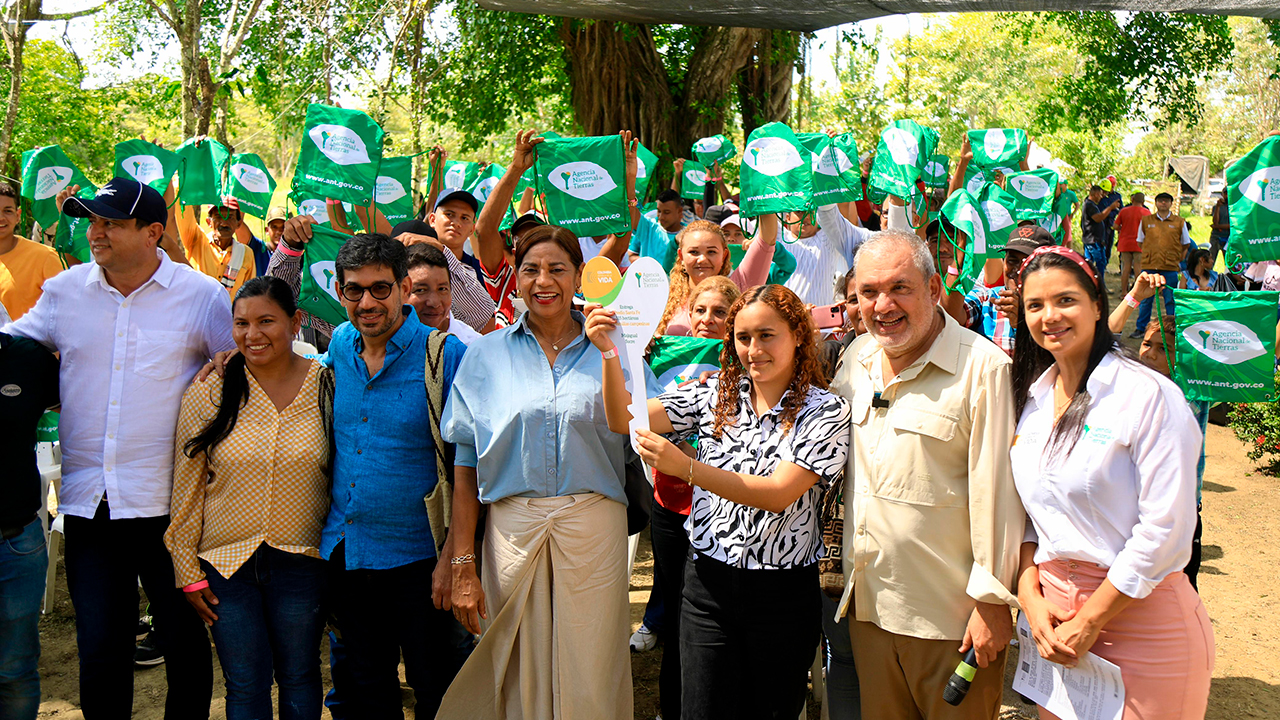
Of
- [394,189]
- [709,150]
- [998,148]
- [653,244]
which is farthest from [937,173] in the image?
[394,189]

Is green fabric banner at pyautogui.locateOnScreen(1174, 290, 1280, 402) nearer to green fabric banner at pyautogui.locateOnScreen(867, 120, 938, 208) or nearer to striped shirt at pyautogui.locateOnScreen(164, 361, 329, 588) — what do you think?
green fabric banner at pyautogui.locateOnScreen(867, 120, 938, 208)

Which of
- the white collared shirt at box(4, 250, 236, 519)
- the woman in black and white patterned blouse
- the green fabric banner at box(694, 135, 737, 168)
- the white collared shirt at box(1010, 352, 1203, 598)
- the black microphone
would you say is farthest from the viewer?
the green fabric banner at box(694, 135, 737, 168)

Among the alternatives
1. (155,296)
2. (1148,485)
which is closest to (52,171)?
(155,296)

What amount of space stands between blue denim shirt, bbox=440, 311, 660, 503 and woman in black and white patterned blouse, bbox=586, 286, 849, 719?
6.8 inches

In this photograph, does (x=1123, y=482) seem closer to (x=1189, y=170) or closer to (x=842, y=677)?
(x=842, y=677)

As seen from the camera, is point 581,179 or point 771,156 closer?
point 581,179

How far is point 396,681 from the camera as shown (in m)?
3.12

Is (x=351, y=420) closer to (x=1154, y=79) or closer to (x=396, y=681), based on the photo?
(x=396, y=681)

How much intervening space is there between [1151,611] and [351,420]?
228 centimetres

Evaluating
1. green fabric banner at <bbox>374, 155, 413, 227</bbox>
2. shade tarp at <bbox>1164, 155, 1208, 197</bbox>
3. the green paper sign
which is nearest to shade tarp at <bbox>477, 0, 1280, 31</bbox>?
the green paper sign

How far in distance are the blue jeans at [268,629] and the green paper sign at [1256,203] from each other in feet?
12.6

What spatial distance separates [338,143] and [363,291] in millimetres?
2032

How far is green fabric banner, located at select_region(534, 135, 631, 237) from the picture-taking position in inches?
179

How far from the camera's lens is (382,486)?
2924mm
